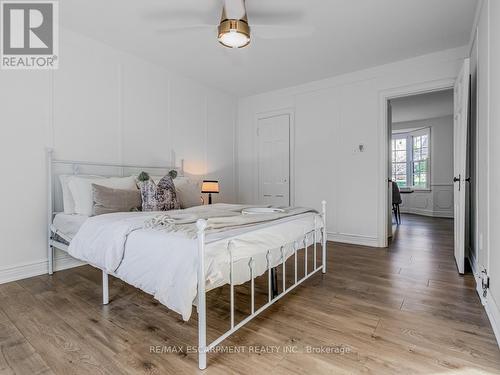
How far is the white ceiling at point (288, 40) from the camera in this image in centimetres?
261

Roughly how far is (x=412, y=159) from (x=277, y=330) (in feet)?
26.4

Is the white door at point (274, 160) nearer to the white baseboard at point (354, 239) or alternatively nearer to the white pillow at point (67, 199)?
the white baseboard at point (354, 239)

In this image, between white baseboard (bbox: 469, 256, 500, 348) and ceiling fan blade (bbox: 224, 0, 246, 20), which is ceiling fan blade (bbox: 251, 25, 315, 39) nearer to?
ceiling fan blade (bbox: 224, 0, 246, 20)

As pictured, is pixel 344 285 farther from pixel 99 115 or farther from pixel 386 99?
pixel 99 115

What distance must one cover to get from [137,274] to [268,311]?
98cm

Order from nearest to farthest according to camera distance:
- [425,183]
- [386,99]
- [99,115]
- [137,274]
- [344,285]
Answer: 1. [137,274]
2. [344,285]
3. [99,115]
4. [386,99]
5. [425,183]

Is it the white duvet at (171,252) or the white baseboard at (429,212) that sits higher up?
the white duvet at (171,252)

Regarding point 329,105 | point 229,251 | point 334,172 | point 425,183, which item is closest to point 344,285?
point 229,251

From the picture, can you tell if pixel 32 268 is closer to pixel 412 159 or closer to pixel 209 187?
pixel 209 187

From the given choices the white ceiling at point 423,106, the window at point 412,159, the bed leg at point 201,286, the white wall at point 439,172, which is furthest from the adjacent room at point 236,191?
the window at point 412,159

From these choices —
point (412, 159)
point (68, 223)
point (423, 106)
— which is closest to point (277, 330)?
point (68, 223)

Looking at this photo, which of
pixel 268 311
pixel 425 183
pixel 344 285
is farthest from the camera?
pixel 425 183

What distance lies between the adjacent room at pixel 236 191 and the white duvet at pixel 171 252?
15 millimetres

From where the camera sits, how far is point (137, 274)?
1659mm
